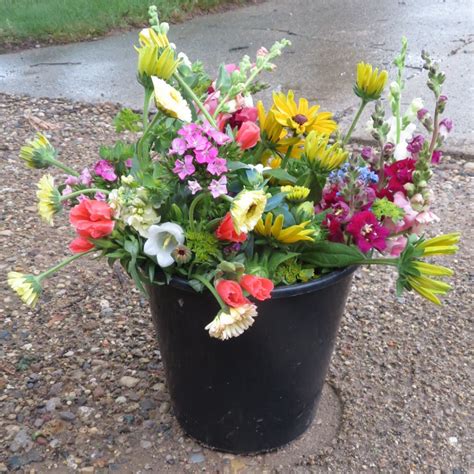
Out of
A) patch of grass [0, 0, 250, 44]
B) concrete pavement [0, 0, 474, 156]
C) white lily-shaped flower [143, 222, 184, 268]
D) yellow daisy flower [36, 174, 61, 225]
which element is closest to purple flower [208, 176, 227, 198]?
white lily-shaped flower [143, 222, 184, 268]

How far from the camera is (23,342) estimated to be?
7.40 ft

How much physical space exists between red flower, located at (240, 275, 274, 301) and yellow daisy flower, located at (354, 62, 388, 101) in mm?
516

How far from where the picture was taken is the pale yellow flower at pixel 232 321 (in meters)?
1.35

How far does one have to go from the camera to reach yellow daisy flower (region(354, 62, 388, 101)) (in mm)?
1549

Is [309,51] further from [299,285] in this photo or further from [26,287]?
[26,287]

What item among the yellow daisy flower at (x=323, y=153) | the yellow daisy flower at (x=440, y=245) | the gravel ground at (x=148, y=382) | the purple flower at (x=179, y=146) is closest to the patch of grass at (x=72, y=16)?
the gravel ground at (x=148, y=382)

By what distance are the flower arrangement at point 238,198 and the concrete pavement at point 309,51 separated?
201 centimetres

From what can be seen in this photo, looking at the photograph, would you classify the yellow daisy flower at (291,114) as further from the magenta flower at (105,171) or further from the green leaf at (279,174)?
the magenta flower at (105,171)

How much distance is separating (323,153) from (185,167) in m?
0.34

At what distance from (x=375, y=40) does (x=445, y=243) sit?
4.20m

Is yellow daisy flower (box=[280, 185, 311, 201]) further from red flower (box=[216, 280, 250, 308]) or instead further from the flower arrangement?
red flower (box=[216, 280, 250, 308])

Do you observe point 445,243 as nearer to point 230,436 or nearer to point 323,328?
point 323,328

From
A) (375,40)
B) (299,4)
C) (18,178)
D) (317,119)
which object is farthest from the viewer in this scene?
(299,4)

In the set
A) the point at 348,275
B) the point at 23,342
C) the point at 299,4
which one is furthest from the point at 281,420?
the point at 299,4
